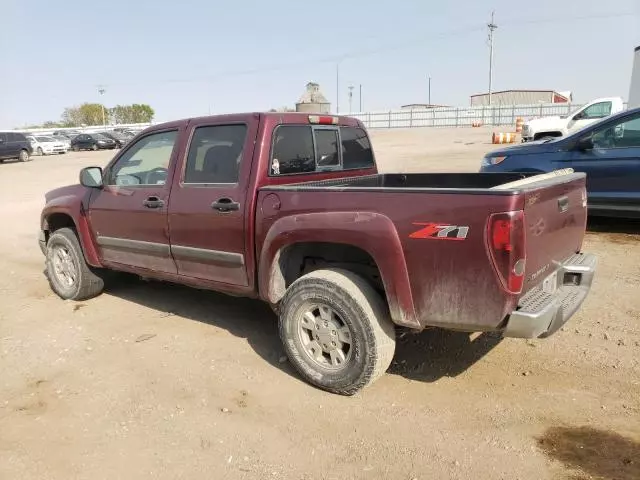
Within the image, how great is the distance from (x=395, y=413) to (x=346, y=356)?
1.53ft

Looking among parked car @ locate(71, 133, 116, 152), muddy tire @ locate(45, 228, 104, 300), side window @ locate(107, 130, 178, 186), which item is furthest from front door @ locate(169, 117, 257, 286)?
parked car @ locate(71, 133, 116, 152)

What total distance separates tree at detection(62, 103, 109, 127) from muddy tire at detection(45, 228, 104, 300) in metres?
98.6

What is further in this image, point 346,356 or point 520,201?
point 346,356

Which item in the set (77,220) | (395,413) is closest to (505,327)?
(395,413)

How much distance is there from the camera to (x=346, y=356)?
11.6 feet

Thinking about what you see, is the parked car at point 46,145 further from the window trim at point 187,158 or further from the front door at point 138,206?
the window trim at point 187,158

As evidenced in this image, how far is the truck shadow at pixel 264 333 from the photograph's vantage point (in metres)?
4.00

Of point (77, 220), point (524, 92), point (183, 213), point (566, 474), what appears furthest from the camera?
point (524, 92)

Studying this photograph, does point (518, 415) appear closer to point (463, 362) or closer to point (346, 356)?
point (463, 362)

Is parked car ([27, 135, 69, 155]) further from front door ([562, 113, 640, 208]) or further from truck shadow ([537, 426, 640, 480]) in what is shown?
truck shadow ([537, 426, 640, 480])

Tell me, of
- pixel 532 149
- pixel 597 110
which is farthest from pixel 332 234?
pixel 597 110

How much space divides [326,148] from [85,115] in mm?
103452

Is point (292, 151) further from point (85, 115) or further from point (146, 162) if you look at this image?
point (85, 115)

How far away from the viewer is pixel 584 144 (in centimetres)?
732
